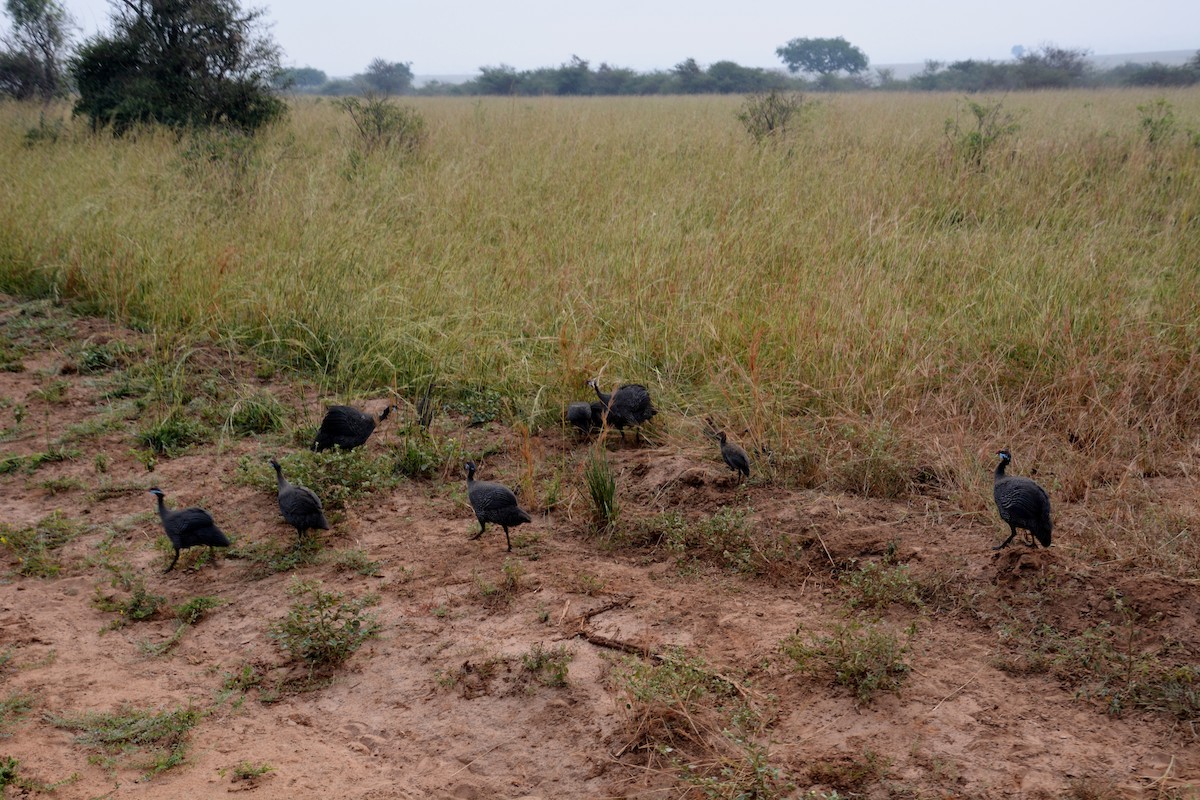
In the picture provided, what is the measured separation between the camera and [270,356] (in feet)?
21.2

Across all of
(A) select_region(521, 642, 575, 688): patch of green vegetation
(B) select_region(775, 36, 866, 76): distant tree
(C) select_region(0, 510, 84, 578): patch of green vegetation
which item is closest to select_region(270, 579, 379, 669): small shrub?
(A) select_region(521, 642, 575, 688): patch of green vegetation

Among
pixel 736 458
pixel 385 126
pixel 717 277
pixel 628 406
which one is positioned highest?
pixel 385 126

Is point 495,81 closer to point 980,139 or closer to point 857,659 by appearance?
point 980,139

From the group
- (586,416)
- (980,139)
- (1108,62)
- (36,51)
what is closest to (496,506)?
(586,416)

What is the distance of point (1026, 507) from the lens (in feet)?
12.7

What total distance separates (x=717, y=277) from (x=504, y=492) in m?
2.97

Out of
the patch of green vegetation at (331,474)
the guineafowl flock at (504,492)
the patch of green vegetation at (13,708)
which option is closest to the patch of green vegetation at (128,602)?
the guineafowl flock at (504,492)

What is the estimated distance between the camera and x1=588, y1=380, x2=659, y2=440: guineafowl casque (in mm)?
5242

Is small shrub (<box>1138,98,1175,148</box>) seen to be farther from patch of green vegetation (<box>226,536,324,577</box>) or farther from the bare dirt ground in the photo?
patch of green vegetation (<box>226,536,324,577</box>)

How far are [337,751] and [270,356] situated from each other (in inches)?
155

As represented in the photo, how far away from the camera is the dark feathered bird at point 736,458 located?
4.70m

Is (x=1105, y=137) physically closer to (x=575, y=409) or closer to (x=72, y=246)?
(x=575, y=409)

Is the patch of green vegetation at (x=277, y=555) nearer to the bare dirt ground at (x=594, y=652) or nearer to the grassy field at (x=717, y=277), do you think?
the bare dirt ground at (x=594, y=652)

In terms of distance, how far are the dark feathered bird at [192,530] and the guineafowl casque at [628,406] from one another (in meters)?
2.16
